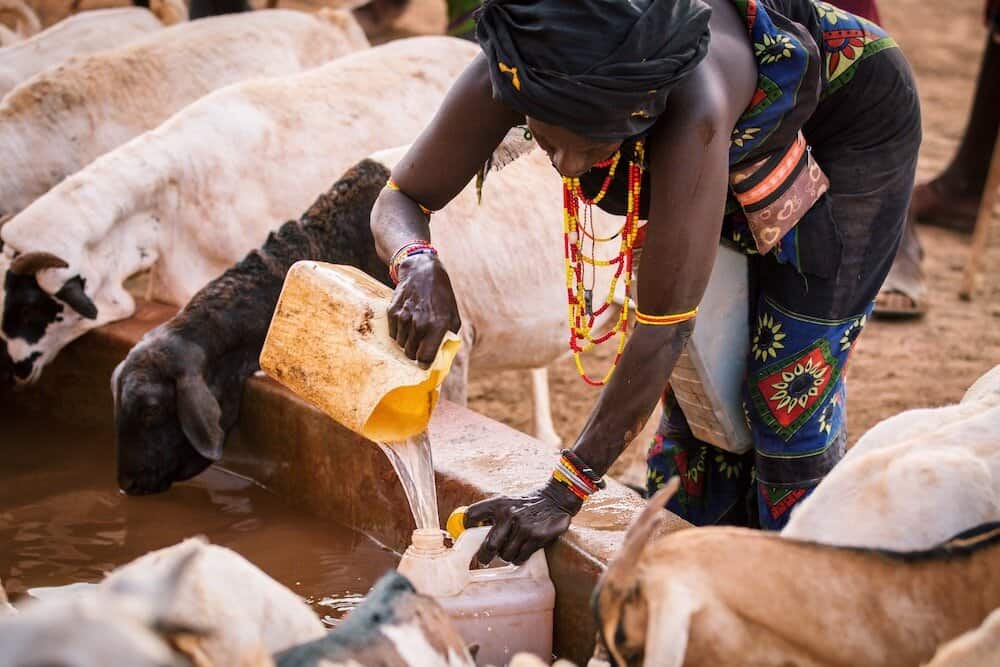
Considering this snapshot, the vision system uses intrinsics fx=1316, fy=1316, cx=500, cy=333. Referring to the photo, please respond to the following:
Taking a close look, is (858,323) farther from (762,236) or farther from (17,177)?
(17,177)

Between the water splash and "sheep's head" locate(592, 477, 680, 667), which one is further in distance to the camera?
the water splash

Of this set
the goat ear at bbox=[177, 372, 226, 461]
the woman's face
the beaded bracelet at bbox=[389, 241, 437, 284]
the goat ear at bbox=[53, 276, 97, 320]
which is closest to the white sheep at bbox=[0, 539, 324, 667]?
the beaded bracelet at bbox=[389, 241, 437, 284]

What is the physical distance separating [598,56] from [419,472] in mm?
955

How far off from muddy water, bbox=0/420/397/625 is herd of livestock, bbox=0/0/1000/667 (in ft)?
0.49

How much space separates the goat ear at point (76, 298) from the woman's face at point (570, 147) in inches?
106

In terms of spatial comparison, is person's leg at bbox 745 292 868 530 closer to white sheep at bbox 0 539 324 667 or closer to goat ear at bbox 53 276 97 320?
white sheep at bbox 0 539 324 667

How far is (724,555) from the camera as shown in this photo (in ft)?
6.55

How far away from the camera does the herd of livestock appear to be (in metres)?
1.94

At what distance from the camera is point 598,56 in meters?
2.28

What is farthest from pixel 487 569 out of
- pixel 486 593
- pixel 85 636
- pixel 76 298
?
pixel 76 298

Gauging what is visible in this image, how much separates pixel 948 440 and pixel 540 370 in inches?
123

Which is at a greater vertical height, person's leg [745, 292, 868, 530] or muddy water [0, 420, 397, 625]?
person's leg [745, 292, 868, 530]

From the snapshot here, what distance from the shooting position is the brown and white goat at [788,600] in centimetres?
194

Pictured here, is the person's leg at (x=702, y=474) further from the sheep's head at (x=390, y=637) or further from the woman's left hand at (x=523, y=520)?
the sheep's head at (x=390, y=637)
